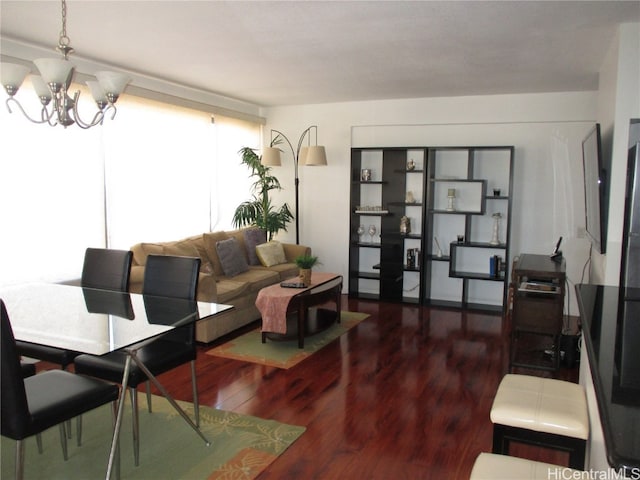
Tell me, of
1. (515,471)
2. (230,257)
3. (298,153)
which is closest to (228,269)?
(230,257)

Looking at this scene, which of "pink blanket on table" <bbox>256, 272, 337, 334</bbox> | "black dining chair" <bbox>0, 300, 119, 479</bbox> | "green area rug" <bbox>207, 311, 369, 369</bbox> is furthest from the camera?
"pink blanket on table" <bbox>256, 272, 337, 334</bbox>

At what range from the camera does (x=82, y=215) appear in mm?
4625

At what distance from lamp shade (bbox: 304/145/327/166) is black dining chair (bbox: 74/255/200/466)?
342 centimetres

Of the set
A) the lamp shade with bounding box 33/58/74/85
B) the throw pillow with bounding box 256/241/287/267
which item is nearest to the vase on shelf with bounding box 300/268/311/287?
the throw pillow with bounding box 256/241/287/267

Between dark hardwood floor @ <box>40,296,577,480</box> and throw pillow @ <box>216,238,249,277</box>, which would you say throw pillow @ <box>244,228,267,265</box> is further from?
dark hardwood floor @ <box>40,296,577,480</box>

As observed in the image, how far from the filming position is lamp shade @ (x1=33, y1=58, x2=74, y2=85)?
2346 mm

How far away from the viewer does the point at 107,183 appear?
4859 millimetres

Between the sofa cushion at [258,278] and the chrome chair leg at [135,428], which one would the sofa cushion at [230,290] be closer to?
the sofa cushion at [258,278]

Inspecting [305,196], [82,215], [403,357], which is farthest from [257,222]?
[403,357]

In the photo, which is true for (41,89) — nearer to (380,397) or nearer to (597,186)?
(380,397)

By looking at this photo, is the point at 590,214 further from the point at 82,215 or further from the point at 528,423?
the point at 82,215

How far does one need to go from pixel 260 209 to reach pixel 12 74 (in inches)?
174

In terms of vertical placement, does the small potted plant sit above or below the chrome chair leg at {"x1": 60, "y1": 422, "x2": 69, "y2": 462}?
above

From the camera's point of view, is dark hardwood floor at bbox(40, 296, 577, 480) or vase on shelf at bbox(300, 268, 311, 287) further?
vase on shelf at bbox(300, 268, 311, 287)
